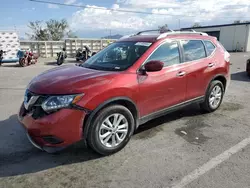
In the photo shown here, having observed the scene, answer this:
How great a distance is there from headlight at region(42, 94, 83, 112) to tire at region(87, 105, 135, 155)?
15.9 inches

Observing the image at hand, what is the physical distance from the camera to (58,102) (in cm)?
291

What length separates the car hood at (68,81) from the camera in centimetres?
299

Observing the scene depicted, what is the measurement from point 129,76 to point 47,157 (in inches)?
68.4

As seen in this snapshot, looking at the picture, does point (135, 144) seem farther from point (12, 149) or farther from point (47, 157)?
point (12, 149)

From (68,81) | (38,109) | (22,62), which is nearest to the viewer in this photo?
(38,109)

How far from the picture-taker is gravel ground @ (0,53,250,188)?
2756 mm

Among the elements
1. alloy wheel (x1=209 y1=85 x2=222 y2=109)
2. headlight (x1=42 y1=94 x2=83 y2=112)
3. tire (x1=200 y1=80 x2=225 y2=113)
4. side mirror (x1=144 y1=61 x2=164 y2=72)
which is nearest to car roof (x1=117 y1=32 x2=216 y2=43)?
side mirror (x1=144 y1=61 x2=164 y2=72)

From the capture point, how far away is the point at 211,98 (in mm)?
4984

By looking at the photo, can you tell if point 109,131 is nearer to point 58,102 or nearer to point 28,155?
point 58,102

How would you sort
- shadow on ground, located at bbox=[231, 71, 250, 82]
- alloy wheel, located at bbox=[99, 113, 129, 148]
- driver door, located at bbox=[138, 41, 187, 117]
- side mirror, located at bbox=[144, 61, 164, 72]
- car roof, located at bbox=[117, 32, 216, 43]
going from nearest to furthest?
alloy wheel, located at bbox=[99, 113, 129, 148]
side mirror, located at bbox=[144, 61, 164, 72]
driver door, located at bbox=[138, 41, 187, 117]
car roof, located at bbox=[117, 32, 216, 43]
shadow on ground, located at bbox=[231, 71, 250, 82]

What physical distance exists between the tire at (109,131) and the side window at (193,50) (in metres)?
1.73

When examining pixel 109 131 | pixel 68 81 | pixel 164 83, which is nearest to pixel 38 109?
pixel 68 81

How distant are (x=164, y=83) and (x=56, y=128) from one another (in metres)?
1.93

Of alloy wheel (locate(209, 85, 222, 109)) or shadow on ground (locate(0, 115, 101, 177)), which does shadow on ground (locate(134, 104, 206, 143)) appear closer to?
alloy wheel (locate(209, 85, 222, 109))
